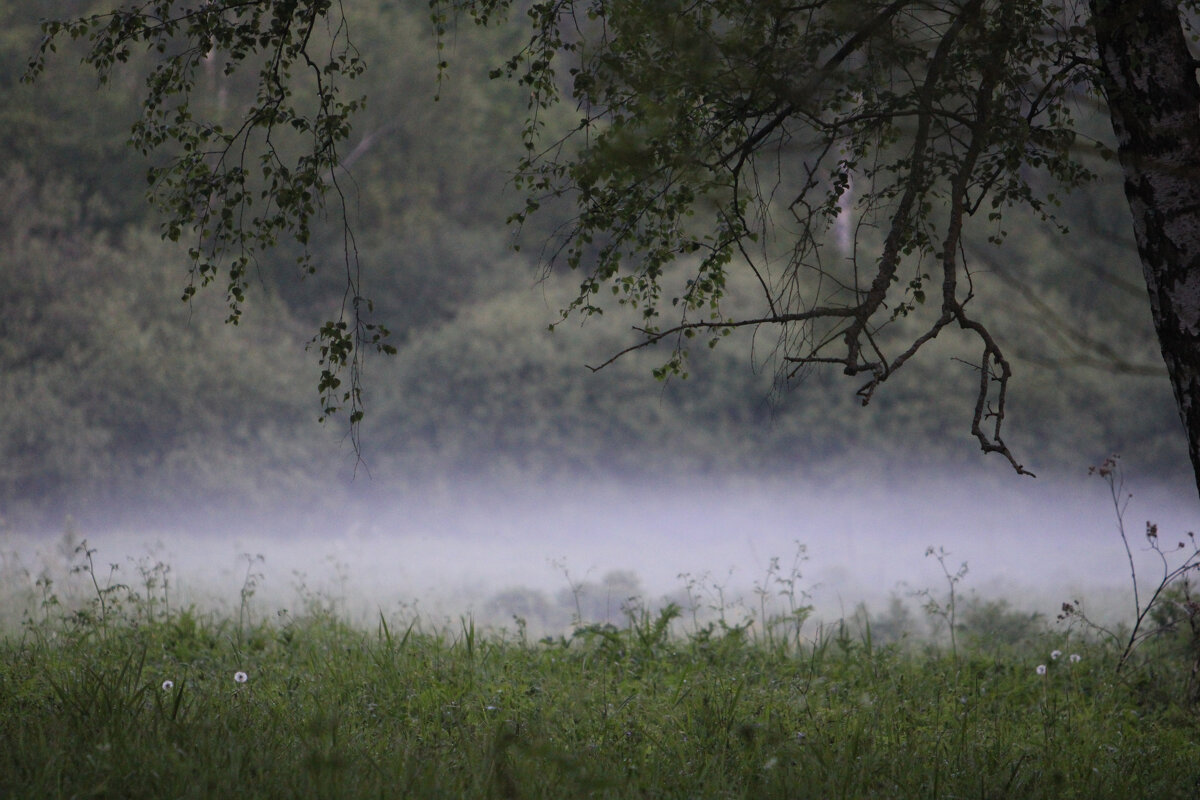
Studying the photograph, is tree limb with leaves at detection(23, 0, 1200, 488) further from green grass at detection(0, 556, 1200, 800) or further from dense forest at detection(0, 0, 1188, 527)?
dense forest at detection(0, 0, 1188, 527)

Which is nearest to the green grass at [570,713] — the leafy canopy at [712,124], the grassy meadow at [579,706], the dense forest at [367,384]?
the grassy meadow at [579,706]

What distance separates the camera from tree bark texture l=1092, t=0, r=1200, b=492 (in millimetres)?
3514

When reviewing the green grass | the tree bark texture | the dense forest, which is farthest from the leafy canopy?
the dense forest

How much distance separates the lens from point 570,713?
444 cm

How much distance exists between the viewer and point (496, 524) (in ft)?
45.4

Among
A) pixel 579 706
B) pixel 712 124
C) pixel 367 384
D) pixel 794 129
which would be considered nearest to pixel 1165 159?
pixel 794 129

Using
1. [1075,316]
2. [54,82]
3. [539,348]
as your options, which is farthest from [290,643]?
[1075,316]

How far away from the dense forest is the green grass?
7.92 meters

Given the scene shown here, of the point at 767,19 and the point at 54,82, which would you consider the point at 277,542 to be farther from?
the point at 767,19

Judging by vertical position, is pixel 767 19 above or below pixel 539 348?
below

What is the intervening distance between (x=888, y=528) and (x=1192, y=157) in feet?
32.3

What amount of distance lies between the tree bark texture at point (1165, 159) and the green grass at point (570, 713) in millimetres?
1523

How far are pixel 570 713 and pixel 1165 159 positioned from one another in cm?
318

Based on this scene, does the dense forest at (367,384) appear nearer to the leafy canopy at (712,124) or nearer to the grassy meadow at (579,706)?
the grassy meadow at (579,706)
